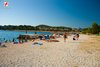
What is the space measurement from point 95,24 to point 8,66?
105 m

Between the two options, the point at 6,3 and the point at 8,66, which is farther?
the point at 6,3

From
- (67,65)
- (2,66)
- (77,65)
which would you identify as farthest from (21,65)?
(77,65)

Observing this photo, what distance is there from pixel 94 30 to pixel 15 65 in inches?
4134

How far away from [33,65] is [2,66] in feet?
7.77

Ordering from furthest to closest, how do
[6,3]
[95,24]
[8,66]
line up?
1. [95,24]
2. [6,3]
3. [8,66]

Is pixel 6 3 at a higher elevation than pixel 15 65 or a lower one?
higher

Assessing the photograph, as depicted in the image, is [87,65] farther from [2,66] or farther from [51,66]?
[2,66]

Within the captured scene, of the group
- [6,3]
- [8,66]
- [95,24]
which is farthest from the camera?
[95,24]

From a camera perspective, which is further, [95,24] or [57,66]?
[95,24]

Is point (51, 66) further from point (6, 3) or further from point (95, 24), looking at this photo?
point (95, 24)

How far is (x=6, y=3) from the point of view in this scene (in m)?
21.0

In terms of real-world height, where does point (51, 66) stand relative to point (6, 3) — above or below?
below

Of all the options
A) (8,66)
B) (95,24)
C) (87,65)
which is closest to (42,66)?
(8,66)

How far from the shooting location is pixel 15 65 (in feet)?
38.9
